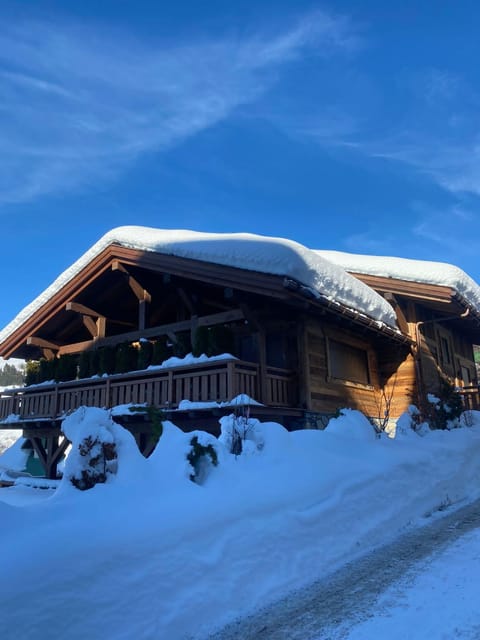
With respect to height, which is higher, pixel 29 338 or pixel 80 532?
pixel 29 338

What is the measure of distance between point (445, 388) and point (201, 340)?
252 inches

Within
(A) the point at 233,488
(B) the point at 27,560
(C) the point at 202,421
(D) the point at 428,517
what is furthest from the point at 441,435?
(B) the point at 27,560

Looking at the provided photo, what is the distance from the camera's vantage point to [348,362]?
13477mm

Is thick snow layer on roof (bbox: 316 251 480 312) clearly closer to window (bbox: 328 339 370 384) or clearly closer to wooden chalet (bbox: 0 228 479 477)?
wooden chalet (bbox: 0 228 479 477)

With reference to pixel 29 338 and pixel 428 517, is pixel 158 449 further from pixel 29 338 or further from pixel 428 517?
pixel 29 338

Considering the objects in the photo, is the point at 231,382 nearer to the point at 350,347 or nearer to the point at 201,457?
the point at 201,457

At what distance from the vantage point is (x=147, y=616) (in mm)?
3486

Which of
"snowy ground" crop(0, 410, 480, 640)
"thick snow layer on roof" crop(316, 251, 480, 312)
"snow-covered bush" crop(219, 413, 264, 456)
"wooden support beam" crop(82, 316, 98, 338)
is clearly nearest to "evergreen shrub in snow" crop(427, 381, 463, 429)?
"thick snow layer on roof" crop(316, 251, 480, 312)

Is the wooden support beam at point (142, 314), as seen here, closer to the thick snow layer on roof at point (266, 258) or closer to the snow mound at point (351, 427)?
the thick snow layer on roof at point (266, 258)

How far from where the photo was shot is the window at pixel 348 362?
41.7ft

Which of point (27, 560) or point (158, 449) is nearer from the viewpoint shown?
point (27, 560)

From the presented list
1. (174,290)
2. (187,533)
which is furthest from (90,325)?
(187,533)

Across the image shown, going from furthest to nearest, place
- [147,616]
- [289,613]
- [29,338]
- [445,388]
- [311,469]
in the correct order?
[29,338], [445,388], [311,469], [289,613], [147,616]

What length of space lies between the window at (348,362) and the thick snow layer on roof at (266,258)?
1.18m
